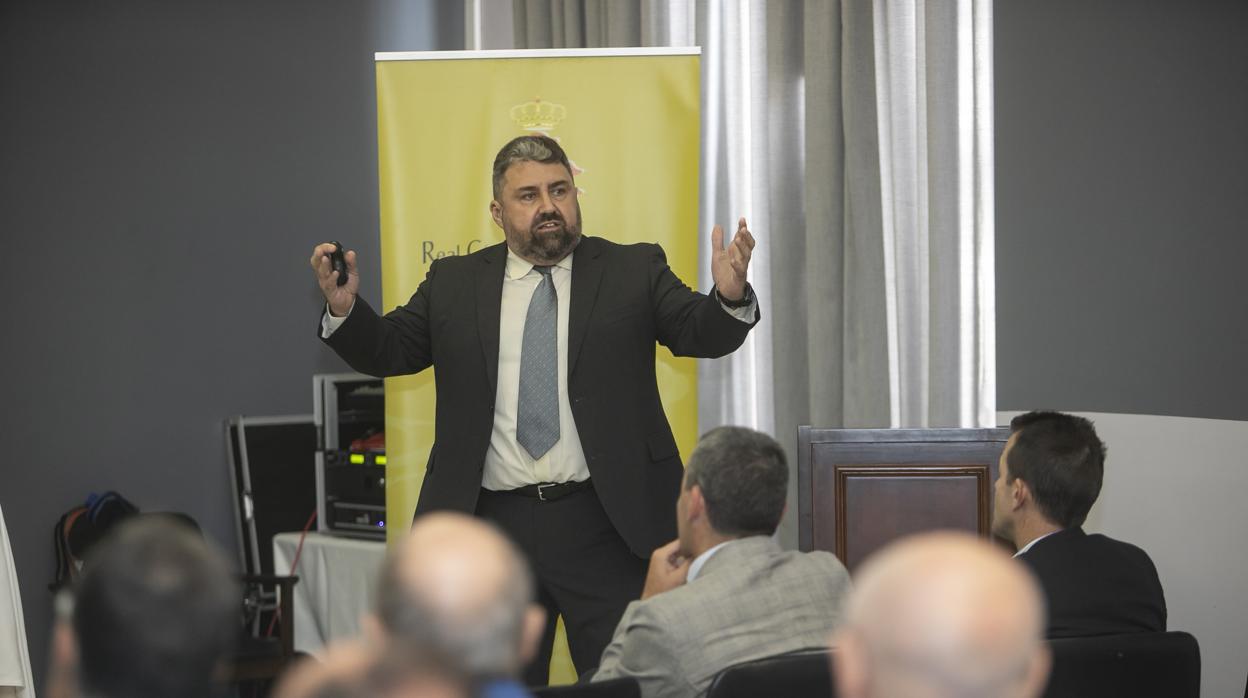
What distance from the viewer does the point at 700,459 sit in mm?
2385

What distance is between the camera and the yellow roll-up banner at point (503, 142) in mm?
4289

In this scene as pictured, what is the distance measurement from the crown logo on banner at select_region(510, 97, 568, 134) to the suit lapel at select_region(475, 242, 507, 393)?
87cm

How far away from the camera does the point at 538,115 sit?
4312 mm

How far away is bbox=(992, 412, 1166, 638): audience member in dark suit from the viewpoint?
2.39 meters

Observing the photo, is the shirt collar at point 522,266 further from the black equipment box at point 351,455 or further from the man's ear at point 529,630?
the man's ear at point 529,630

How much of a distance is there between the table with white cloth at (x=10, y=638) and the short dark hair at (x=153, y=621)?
2135 mm

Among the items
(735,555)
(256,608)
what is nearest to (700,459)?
(735,555)

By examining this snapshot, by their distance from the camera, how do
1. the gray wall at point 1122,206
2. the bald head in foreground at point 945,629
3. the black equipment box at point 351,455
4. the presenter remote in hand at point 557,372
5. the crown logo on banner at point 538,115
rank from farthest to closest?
the black equipment box at point 351,455 → the crown logo on banner at point 538,115 → the gray wall at point 1122,206 → the presenter remote in hand at point 557,372 → the bald head in foreground at point 945,629

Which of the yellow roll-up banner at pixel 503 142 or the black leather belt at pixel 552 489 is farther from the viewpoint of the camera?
the yellow roll-up banner at pixel 503 142

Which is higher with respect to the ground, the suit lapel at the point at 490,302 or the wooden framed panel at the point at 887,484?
the suit lapel at the point at 490,302

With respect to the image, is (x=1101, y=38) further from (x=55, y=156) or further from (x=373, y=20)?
(x=55, y=156)

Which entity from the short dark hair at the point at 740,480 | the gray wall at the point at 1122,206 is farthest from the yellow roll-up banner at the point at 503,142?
the short dark hair at the point at 740,480

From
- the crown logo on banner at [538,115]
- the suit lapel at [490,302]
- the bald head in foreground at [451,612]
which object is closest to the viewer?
the bald head in foreground at [451,612]

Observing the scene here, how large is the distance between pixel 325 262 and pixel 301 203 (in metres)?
2.77
